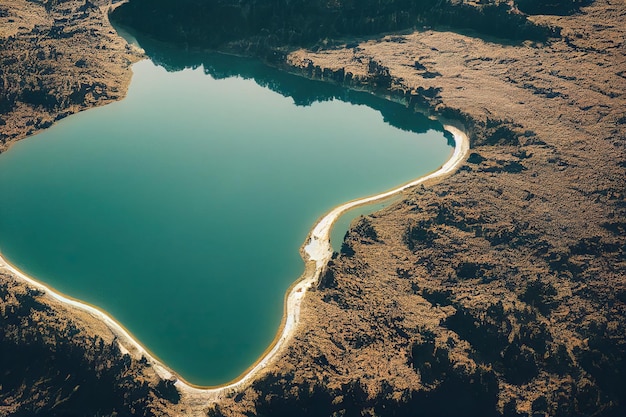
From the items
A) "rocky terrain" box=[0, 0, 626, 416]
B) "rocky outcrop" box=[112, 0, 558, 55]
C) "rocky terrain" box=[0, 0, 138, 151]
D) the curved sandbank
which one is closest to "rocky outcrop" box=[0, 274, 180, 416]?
"rocky terrain" box=[0, 0, 626, 416]

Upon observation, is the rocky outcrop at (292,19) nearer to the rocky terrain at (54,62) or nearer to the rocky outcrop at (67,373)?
the rocky terrain at (54,62)

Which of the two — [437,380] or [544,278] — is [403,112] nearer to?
[544,278]

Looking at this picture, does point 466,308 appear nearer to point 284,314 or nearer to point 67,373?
point 284,314

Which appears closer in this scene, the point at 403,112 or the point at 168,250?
the point at 168,250

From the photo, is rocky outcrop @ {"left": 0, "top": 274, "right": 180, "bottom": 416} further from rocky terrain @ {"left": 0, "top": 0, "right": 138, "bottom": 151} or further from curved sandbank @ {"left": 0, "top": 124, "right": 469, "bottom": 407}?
rocky terrain @ {"left": 0, "top": 0, "right": 138, "bottom": 151}

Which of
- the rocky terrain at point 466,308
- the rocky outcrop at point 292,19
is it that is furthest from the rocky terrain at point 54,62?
the rocky outcrop at point 292,19

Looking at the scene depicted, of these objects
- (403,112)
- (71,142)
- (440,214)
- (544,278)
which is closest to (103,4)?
(71,142)
